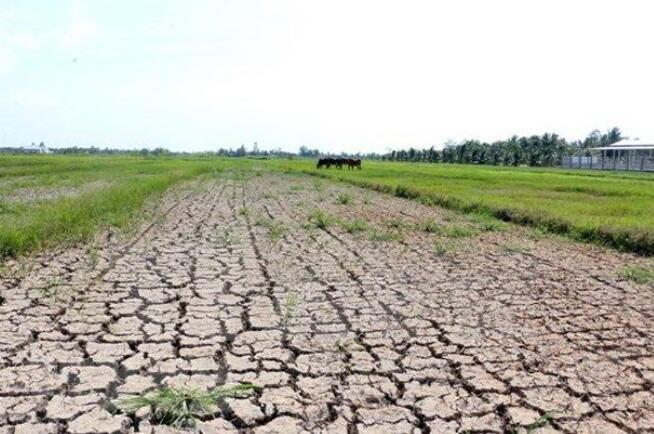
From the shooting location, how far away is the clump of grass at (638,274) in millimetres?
A: 6054

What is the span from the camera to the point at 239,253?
7305 mm

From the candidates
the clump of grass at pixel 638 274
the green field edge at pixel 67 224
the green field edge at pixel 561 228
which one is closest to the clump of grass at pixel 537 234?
the green field edge at pixel 561 228

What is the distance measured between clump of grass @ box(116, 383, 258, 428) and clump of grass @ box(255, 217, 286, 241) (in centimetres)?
552

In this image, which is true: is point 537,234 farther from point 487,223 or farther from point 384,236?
point 384,236

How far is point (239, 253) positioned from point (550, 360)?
180 inches

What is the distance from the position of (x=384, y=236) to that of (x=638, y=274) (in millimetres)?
3802

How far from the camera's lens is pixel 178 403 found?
2889mm

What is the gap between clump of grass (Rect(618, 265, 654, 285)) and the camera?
19.9ft

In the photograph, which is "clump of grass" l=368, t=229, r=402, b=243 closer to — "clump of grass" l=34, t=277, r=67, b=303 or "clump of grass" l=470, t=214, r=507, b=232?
"clump of grass" l=470, t=214, r=507, b=232

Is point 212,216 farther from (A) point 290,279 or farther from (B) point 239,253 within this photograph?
(A) point 290,279

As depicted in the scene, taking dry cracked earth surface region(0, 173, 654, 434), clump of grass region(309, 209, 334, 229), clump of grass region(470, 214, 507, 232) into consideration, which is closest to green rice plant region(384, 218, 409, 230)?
clump of grass region(309, 209, 334, 229)

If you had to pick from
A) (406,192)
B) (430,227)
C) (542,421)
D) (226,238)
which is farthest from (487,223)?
(542,421)

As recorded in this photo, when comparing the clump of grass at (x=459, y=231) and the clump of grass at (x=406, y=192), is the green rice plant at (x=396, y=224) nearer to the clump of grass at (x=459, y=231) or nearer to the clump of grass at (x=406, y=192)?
the clump of grass at (x=459, y=231)

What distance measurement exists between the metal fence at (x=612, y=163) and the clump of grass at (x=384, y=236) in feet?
145
